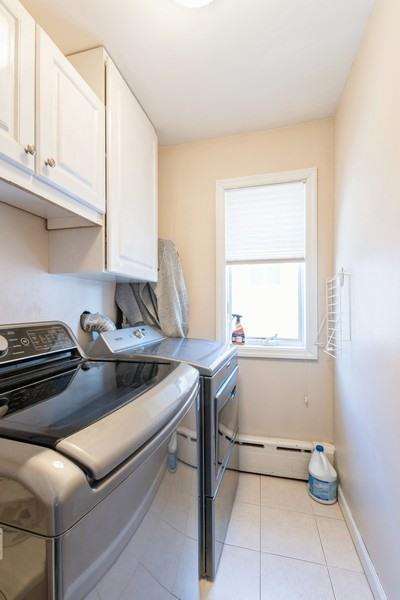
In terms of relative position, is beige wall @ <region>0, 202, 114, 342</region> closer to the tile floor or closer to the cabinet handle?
the cabinet handle

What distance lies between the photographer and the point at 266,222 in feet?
6.93

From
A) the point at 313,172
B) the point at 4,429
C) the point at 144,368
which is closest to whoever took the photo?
the point at 4,429

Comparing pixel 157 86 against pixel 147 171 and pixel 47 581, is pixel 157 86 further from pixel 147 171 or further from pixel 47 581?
pixel 47 581

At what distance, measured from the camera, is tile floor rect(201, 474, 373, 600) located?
4.04 feet

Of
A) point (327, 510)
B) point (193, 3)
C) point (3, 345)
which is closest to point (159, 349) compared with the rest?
point (3, 345)

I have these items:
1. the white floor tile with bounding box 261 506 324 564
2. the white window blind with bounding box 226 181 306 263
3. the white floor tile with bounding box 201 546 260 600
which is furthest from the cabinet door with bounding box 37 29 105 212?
the white floor tile with bounding box 261 506 324 564

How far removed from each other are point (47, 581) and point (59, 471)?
154 mm

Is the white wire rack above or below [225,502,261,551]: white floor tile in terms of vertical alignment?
above

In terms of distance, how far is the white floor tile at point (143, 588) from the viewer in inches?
24.1

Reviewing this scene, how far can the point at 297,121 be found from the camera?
2.00 meters

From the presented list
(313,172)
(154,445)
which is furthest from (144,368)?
(313,172)

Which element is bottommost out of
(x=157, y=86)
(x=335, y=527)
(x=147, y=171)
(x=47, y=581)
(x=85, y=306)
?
(x=335, y=527)

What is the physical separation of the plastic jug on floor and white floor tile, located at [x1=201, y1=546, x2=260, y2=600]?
0.59 m

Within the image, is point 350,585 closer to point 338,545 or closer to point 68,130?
point 338,545
